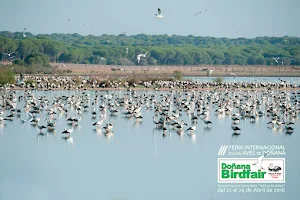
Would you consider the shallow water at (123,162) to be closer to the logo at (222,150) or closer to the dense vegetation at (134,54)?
the logo at (222,150)

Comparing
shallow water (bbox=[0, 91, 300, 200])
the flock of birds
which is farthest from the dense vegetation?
shallow water (bbox=[0, 91, 300, 200])

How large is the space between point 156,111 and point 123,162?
13774mm

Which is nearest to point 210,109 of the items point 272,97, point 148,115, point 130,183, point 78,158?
point 148,115

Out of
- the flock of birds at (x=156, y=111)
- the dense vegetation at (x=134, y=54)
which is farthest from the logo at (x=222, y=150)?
the dense vegetation at (x=134, y=54)

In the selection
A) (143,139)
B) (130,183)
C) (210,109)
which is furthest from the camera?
(210,109)

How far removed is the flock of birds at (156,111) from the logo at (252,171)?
6.27 meters

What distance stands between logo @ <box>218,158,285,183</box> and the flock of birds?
6.27m

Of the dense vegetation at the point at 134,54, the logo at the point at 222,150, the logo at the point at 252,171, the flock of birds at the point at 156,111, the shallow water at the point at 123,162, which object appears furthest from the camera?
the dense vegetation at the point at 134,54

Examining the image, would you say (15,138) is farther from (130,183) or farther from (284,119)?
(284,119)

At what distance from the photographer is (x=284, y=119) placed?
36.2 metres

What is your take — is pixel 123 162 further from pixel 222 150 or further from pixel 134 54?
pixel 134 54

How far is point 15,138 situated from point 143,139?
16.6 ft

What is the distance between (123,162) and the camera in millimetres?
24828

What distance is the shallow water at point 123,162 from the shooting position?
69.2 feet
